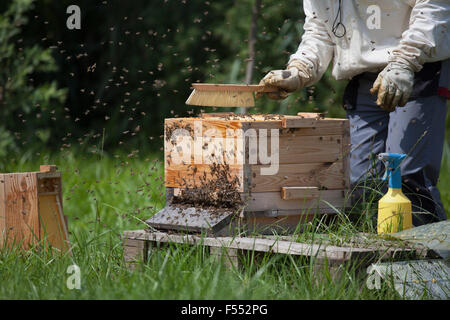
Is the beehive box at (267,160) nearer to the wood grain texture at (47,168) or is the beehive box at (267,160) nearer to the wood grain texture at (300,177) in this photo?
the wood grain texture at (300,177)

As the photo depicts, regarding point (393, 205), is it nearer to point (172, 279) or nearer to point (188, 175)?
point (188, 175)

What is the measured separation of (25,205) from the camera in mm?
3395

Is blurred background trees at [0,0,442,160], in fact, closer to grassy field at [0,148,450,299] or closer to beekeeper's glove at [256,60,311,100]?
beekeeper's glove at [256,60,311,100]

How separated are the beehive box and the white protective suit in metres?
0.47

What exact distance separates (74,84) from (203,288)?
6018 millimetres

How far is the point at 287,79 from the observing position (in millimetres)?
3486

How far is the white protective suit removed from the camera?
10.7 ft

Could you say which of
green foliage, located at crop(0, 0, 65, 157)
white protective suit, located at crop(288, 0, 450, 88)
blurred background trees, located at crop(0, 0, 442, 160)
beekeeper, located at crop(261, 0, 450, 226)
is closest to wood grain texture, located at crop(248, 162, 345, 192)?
beekeeper, located at crop(261, 0, 450, 226)

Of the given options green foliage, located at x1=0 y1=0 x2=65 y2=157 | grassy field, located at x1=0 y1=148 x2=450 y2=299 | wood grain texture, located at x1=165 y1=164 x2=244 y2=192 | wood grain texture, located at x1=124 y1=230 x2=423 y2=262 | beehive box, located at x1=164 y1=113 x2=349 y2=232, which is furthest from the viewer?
green foliage, located at x1=0 y1=0 x2=65 y2=157

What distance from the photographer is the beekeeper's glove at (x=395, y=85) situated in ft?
10.4

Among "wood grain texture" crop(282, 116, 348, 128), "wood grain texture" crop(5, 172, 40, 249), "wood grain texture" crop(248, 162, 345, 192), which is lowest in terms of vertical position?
"wood grain texture" crop(5, 172, 40, 249)

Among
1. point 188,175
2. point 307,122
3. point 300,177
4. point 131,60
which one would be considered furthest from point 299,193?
point 131,60

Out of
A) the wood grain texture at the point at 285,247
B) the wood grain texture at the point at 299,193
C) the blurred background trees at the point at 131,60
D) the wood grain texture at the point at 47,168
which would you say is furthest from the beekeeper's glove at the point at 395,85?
the blurred background trees at the point at 131,60
